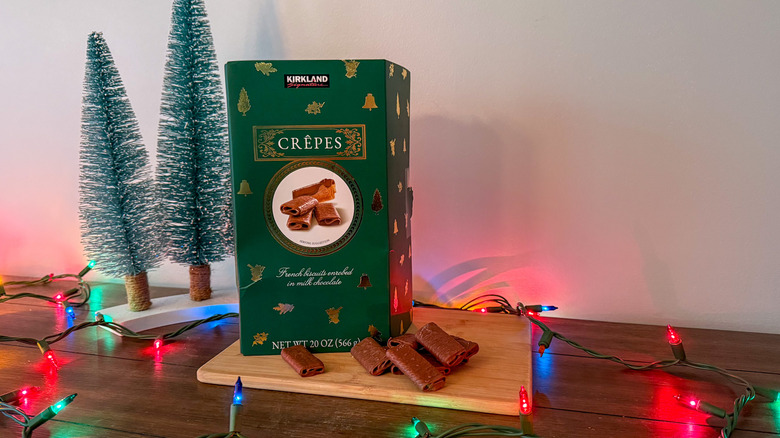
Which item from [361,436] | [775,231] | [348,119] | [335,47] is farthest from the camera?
[335,47]

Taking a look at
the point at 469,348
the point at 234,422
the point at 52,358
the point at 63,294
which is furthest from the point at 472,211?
the point at 63,294

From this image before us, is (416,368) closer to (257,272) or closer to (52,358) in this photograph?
(257,272)

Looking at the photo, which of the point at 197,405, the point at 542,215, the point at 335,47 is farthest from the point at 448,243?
the point at 197,405

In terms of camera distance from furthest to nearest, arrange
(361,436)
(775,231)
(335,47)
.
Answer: (335,47) → (775,231) → (361,436)

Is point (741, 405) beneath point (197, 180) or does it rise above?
beneath

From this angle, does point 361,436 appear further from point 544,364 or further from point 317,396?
point 544,364

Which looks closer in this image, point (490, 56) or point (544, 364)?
point (544, 364)

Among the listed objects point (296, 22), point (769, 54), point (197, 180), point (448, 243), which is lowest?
point (448, 243)
